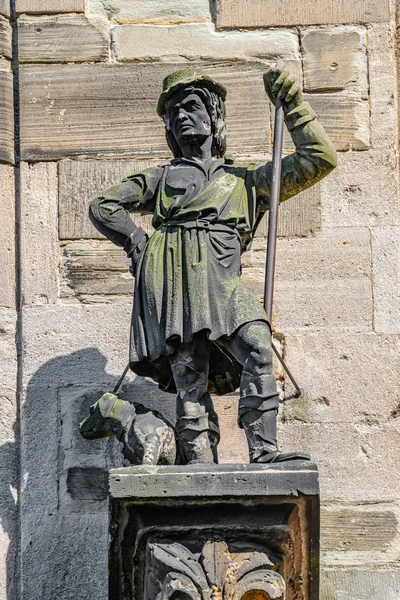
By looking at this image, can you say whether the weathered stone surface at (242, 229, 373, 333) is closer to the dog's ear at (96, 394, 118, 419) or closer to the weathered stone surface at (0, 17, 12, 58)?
the dog's ear at (96, 394, 118, 419)

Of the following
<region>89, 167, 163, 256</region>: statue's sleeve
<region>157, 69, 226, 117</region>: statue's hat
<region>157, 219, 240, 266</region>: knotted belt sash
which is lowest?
<region>157, 219, 240, 266</region>: knotted belt sash

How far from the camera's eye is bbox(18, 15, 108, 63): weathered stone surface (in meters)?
6.66

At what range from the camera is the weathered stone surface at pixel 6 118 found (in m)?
6.56

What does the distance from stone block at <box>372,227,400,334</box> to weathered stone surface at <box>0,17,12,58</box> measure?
1.56 m

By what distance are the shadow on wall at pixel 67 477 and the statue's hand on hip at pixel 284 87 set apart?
118 cm

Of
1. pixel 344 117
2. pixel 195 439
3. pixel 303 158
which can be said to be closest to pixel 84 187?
pixel 344 117

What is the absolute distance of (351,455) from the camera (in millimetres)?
6031

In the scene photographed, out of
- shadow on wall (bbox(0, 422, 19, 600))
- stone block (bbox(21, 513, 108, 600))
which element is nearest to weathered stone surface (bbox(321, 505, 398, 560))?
stone block (bbox(21, 513, 108, 600))

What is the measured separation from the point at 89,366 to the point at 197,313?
3.18 feet

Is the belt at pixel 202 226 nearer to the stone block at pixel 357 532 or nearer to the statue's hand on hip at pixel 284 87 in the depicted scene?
the statue's hand on hip at pixel 284 87

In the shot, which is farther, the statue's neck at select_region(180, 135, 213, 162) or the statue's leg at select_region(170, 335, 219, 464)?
the statue's neck at select_region(180, 135, 213, 162)

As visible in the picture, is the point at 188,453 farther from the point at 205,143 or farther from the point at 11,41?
the point at 11,41

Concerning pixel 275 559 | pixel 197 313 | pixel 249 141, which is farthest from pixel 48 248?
pixel 275 559

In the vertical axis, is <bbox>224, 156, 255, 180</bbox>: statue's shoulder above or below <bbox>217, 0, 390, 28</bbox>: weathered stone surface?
below
